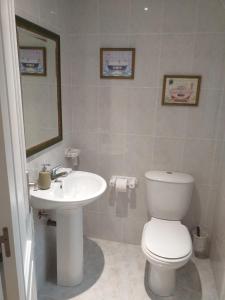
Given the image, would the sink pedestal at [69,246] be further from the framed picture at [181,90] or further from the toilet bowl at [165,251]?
the framed picture at [181,90]

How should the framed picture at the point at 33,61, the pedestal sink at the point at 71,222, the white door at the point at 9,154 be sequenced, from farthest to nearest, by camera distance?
the pedestal sink at the point at 71,222
the framed picture at the point at 33,61
the white door at the point at 9,154

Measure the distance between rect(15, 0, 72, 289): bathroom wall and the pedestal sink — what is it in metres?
0.13

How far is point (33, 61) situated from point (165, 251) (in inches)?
61.2

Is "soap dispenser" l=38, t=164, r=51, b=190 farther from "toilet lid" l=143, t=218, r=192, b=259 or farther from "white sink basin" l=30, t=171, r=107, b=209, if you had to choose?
"toilet lid" l=143, t=218, r=192, b=259

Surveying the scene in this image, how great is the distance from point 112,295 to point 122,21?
7.03ft

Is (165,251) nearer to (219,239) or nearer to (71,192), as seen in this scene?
(219,239)

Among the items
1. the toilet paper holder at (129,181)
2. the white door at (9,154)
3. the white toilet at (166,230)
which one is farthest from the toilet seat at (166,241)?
the white door at (9,154)

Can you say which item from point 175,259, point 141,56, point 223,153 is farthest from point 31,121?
point 223,153

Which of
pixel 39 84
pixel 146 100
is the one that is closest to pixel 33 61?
pixel 39 84

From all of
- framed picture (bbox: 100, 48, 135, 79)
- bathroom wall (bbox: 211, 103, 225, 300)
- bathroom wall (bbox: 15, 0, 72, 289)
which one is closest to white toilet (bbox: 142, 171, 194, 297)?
bathroom wall (bbox: 211, 103, 225, 300)

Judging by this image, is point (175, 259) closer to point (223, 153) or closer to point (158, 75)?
point (223, 153)

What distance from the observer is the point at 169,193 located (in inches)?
79.6

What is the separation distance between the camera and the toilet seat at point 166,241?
1650 millimetres

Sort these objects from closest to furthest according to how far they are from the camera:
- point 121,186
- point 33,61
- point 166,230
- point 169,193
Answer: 1. point 33,61
2. point 166,230
3. point 169,193
4. point 121,186
